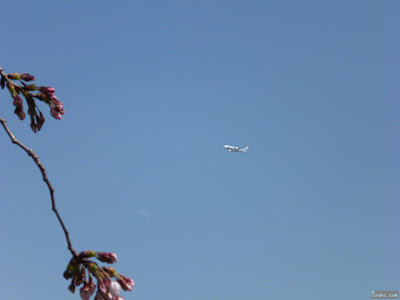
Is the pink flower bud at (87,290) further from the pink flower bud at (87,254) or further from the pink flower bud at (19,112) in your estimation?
the pink flower bud at (19,112)

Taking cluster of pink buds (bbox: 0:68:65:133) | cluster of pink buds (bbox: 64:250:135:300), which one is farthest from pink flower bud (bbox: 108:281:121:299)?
cluster of pink buds (bbox: 0:68:65:133)

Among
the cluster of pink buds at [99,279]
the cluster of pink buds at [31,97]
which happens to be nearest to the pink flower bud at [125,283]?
the cluster of pink buds at [99,279]

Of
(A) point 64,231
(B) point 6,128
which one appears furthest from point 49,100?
(A) point 64,231

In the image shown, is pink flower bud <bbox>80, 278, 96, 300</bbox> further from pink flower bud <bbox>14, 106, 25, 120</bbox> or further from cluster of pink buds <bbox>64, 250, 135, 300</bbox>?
pink flower bud <bbox>14, 106, 25, 120</bbox>

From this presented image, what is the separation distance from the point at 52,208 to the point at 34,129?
184 cm

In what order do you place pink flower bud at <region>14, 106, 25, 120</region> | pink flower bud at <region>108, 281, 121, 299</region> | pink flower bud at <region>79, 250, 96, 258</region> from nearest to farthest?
pink flower bud at <region>79, 250, 96, 258</region>, pink flower bud at <region>108, 281, 121, 299</region>, pink flower bud at <region>14, 106, 25, 120</region>

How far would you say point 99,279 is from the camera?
11.7 feet

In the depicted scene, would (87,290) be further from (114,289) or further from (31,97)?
(31,97)

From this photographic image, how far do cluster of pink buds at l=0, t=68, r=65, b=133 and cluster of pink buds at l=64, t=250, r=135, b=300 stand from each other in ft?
4.91

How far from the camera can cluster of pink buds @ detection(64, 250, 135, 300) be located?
11.5 feet

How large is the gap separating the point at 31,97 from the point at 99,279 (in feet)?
5.62

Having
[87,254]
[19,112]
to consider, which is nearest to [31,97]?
[19,112]

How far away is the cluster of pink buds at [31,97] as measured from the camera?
4.50 meters

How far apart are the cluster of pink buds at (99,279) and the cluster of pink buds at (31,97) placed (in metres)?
1.50
